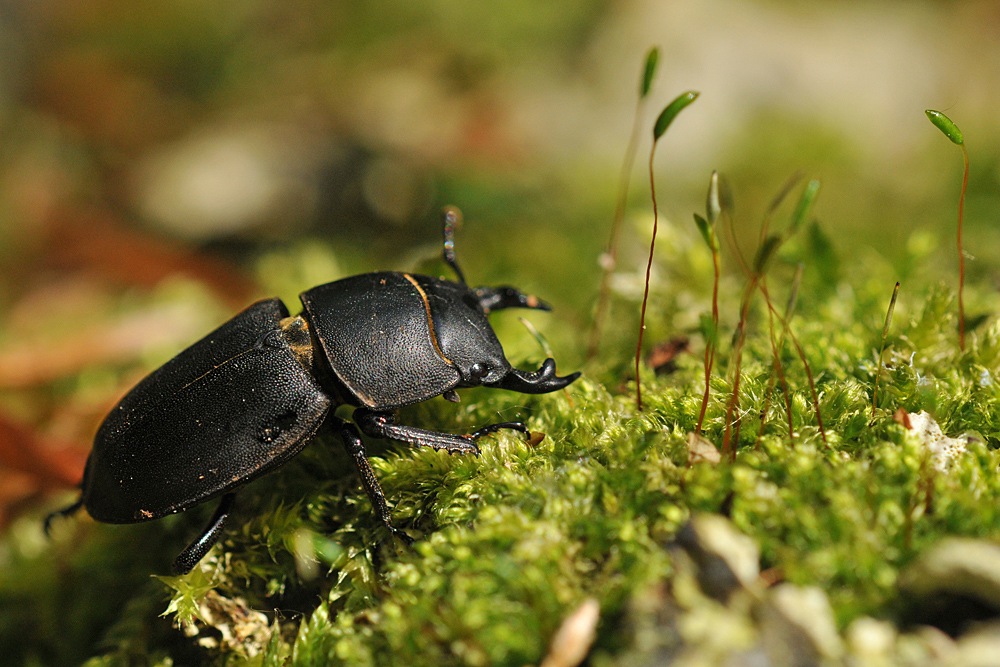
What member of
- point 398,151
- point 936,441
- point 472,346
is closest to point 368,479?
point 472,346

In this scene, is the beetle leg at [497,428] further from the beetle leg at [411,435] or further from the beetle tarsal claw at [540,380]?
the beetle tarsal claw at [540,380]

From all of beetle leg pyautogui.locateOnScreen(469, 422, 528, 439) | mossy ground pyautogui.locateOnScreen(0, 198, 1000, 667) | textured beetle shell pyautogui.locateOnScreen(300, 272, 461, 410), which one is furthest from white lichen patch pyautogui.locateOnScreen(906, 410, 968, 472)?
textured beetle shell pyautogui.locateOnScreen(300, 272, 461, 410)

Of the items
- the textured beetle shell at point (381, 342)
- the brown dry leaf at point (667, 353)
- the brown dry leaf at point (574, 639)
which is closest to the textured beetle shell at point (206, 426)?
the textured beetle shell at point (381, 342)

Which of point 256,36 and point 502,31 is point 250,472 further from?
point 256,36

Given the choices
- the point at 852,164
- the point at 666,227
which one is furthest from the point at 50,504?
the point at 852,164

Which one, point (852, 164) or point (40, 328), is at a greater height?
A: point (852, 164)

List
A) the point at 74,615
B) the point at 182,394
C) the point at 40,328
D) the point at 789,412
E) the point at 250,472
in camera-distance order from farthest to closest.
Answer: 1. the point at 40,328
2. the point at 74,615
3. the point at 182,394
4. the point at 250,472
5. the point at 789,412
